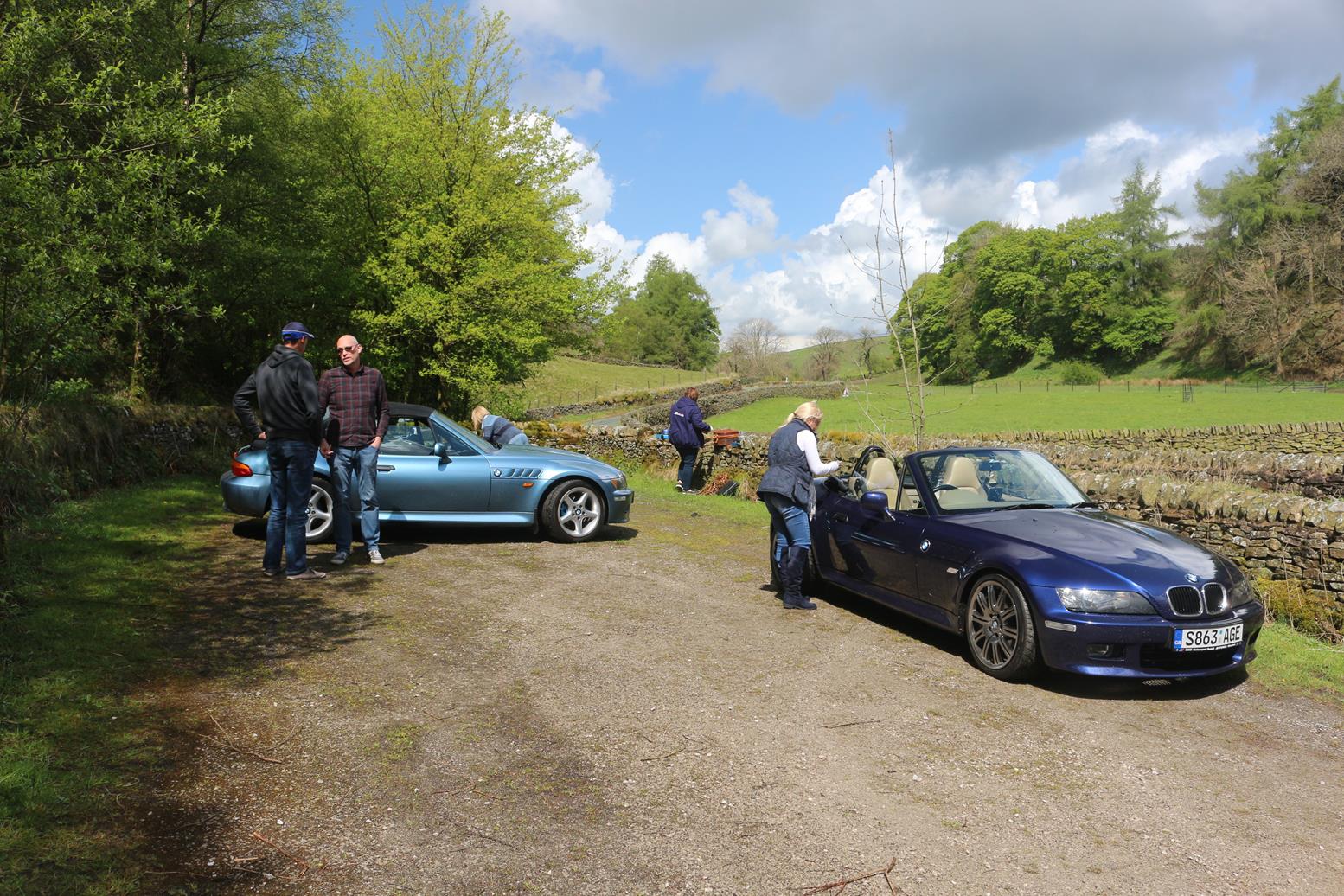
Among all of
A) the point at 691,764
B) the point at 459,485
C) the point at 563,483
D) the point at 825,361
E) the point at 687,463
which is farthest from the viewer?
the point at 825,361

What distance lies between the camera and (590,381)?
62.6 metres

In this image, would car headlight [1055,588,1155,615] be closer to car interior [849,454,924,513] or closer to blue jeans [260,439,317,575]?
car interior [849,454,924,513]

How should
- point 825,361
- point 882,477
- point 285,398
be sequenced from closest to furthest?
1. point 285,398
2. point 882,477
3. point 825,361

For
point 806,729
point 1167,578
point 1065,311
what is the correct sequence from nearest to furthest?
point 806,729, point 1167,578, point 1065,311

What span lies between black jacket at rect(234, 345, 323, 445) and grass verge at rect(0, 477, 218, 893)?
144cm

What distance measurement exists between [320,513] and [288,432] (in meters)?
2.19

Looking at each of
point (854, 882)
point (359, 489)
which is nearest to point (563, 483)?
point (359, 489)

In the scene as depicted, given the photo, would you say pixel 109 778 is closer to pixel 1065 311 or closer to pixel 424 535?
pixel 424 535

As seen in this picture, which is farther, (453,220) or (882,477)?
(453,220)

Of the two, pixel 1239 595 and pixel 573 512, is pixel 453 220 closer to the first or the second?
pixel 573 512

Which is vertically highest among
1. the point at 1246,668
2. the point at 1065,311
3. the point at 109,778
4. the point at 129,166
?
the point at 1065,311

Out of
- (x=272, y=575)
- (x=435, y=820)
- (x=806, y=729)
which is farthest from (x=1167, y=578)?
(x=272, y=575)

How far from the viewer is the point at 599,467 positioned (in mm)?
10141

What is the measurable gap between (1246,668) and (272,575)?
24.7ft
